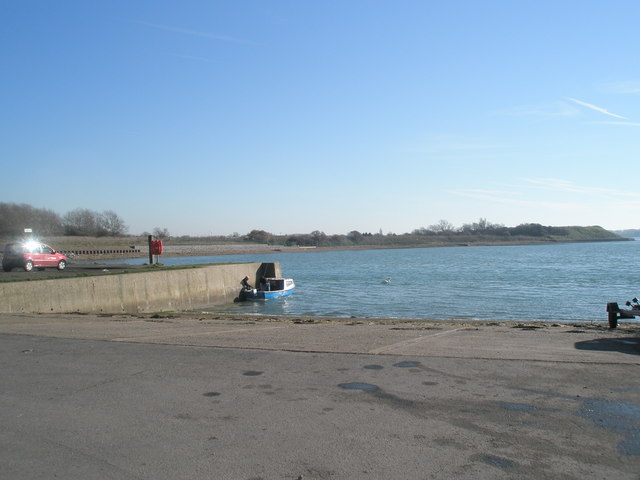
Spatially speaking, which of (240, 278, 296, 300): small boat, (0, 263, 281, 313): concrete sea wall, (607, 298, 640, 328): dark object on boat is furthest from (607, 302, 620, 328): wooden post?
(240, 278, 296, 300): small boat

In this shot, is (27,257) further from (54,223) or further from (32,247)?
(54,223)

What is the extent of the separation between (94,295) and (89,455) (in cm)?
2039

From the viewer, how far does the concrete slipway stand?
513 cm

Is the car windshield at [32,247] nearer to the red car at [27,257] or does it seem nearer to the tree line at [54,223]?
the red car at [27,257]

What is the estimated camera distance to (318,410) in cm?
677

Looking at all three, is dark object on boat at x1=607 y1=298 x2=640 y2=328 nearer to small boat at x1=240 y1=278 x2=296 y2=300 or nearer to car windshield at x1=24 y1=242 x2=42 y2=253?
small boat at x1=240 y1=278 x2=296 y2=300

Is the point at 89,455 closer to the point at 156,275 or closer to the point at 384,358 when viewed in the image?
the point at 384,358

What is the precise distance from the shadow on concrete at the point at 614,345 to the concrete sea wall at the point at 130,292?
712 inches

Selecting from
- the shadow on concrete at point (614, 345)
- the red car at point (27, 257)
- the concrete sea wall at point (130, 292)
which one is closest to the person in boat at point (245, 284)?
the concrete sea wall at point (130, 292)

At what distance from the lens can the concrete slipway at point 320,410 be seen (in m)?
5.13

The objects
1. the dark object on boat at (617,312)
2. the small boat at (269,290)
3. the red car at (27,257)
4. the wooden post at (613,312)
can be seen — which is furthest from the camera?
the small boat at (269,290)

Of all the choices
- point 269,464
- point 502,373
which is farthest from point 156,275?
point 269,464

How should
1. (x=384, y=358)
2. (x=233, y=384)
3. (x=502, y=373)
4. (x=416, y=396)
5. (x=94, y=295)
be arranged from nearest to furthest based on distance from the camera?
(x=416, y=396) < (x=233, y=384) < (x=502, y=373) < (x=384, y=358) < (x=94, y=295)

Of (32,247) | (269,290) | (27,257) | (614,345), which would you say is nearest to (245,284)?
(269,290)
